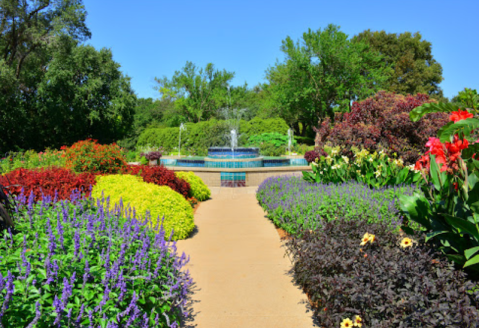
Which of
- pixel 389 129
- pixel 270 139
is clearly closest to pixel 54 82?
pixel 270 139

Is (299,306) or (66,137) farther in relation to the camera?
(66,137)

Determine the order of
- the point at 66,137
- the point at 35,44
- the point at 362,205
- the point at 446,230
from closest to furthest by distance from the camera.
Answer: the point at 446,230, the point at 362,205, the point at 35,44, the point at 66,137

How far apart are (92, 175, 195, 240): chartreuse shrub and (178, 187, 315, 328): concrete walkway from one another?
0.97 feet

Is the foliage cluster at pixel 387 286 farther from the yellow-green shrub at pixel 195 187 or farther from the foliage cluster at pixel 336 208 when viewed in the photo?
the yellow-green shrub at pixel 195 187

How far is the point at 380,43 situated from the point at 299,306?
38265mm

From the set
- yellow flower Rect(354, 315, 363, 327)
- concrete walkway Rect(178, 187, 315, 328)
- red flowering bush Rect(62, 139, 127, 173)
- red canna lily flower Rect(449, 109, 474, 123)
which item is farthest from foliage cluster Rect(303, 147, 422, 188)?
red flowering bush Rect(62, 139, 127, 173)

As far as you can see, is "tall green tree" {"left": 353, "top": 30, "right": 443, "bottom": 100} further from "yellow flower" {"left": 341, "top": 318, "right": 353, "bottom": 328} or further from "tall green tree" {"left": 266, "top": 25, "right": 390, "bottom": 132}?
"yellow flower" {"left": 341, "top": 318, "right": 353, "bottom": 328}

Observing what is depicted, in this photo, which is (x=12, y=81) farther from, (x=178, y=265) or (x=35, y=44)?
(x=178, y=265)

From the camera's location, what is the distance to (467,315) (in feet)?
7.46

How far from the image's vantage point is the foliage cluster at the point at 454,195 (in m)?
2.74

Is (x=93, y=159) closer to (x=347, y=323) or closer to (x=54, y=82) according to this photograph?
(x=347, y=323)

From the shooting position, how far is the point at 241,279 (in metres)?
4.23

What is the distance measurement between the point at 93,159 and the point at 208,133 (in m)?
18.2

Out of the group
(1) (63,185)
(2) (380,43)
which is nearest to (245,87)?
(2) (380,43)
